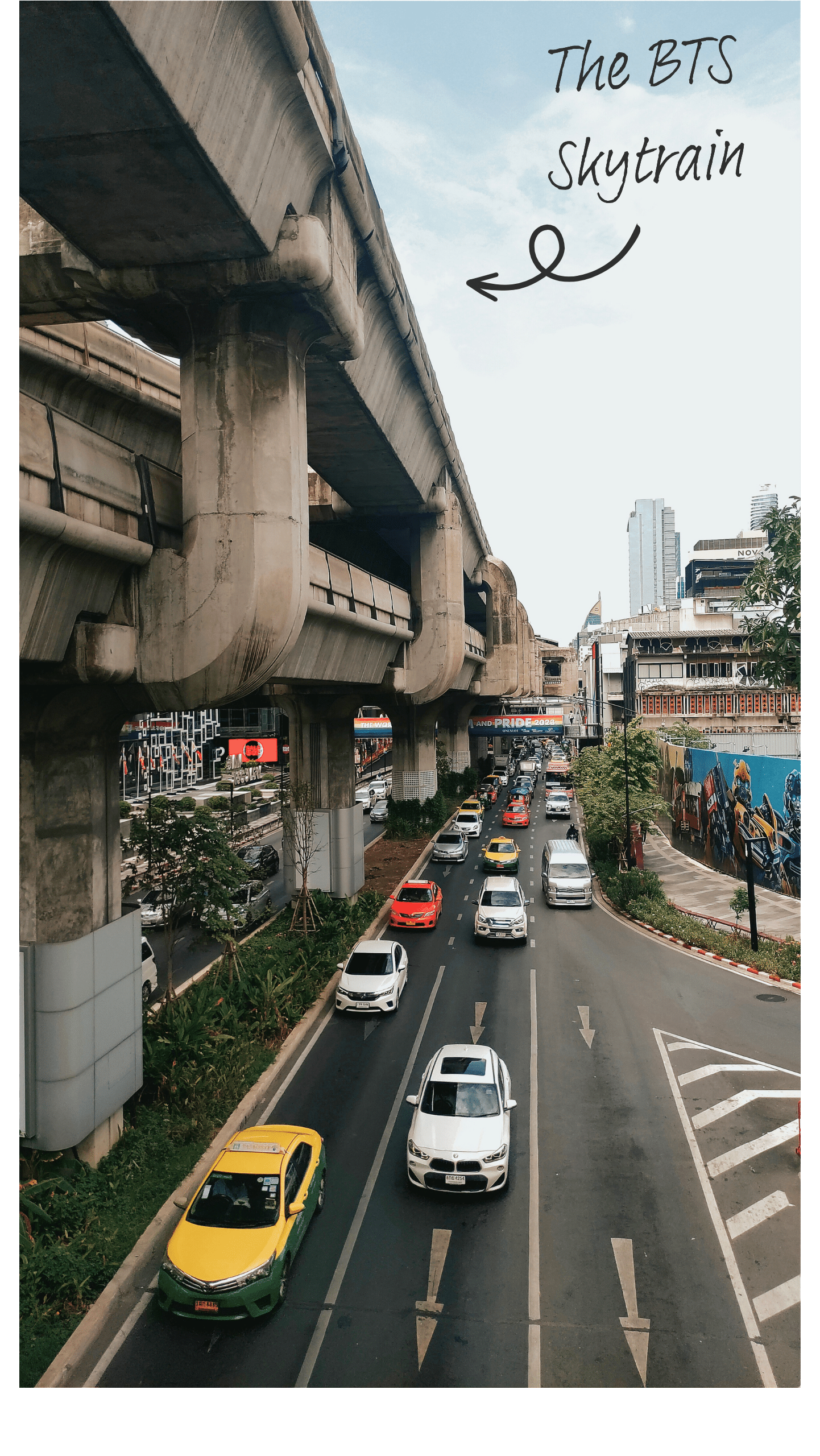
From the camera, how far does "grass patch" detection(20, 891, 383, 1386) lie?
892cm

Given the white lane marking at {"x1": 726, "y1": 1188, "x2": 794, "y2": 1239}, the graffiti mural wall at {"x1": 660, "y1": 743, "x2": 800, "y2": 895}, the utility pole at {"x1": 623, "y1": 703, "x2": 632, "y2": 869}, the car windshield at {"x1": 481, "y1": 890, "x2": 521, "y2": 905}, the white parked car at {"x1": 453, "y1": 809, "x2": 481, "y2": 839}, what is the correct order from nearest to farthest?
the white lane marking at {"x1": 726, "y1": 1188, "x2": 794, "y2": 1239} < the car windshield at {"x1": 481, "y1": 890, "x2": 521, "y2": 905} < the graffiti mural wall at {"x1": 660, "y1": 743, "x2": 800, "y2": 895} < the utility pole at {"x1": 623, "y1": 703, "x2": 632, "y2": 869} < the white parked car at {"x1": 453, "y1": 809, "x2": 481, "y2": 839}

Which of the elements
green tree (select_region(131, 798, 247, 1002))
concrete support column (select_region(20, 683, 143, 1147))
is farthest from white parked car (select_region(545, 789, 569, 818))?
concrete support column (select_region(20, 683, 143, 1147))

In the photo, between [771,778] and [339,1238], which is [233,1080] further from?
[771,778]

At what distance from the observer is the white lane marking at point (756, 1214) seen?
1027cm

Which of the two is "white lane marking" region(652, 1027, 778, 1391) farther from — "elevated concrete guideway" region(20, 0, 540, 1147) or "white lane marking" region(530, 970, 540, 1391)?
"elevated concrete guideway" region(20, 0, 540, 1147)

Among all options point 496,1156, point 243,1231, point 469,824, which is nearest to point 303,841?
point 496,1156

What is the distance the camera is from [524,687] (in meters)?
61.7

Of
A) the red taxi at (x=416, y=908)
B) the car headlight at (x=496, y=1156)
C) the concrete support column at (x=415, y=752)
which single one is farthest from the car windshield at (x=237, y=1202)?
the concrete support column at (x=415, y=752)

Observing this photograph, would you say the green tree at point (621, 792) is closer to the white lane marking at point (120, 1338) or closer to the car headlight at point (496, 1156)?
the car headlight at point (496, 1156)

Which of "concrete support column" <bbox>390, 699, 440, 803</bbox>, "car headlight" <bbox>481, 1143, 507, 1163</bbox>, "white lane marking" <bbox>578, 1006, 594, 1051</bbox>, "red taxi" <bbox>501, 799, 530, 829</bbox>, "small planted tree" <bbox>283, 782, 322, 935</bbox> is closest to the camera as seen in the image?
"car headlight" <bbox>481, 1143, 507, 1163</bbox>

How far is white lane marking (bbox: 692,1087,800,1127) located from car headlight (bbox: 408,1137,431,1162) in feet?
15.7

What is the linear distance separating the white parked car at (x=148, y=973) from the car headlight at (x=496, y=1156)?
10.4m

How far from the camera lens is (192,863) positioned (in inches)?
643

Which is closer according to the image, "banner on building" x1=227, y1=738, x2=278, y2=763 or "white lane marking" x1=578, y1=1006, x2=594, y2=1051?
"white lane marking" x1=578, y1=1006, x2=594, y2=1051
